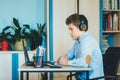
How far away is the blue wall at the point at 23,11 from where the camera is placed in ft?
14.4

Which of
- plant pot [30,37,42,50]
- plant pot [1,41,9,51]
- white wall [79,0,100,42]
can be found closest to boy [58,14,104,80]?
white wall [79,0,100,42]

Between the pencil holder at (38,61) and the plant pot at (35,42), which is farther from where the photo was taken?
the plant pot at (35,42)

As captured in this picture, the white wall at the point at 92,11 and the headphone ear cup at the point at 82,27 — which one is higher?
the white wall at the point at 92,11

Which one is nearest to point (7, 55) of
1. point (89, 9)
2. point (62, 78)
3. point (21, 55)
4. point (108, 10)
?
point (21, 55)

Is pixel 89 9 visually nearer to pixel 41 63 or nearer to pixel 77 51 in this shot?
pixel 77 51

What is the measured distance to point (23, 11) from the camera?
14.5 ft

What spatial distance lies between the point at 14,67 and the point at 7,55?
20 centimetres

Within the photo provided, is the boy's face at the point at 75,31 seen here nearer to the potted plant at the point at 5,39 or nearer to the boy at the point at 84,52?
the boy at the point at 84,52

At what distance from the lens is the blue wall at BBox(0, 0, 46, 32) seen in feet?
14.4

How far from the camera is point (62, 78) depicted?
4117 mm

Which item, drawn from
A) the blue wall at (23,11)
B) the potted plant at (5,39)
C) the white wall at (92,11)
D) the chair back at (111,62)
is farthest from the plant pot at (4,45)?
the chair back at (111,62)

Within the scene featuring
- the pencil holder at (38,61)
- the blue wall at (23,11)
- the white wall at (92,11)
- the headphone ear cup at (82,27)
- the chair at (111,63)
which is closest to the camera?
the pencil holder at (38,61)

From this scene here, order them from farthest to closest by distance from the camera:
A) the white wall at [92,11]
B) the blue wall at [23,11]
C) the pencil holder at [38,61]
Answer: the blue wall at [23,11] → the white wall at [92,11] → the pencil holder at [38,61]

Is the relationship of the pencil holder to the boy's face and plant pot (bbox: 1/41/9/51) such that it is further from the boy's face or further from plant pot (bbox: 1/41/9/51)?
plant pot (bbox: 1/41/9/51)
